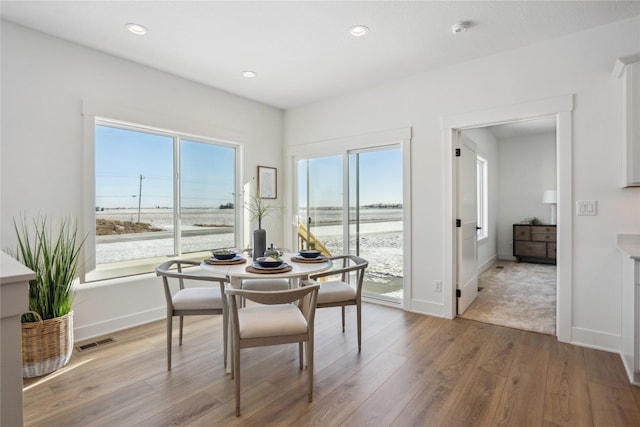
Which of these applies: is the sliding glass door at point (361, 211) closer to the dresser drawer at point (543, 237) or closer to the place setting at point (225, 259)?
the place setting at point (225, 259)

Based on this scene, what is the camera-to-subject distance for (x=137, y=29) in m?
2.62

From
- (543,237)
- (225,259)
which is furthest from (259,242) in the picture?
(543,237)

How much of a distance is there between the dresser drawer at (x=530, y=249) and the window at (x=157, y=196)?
5.53 metres

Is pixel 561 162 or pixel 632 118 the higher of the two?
pixel 632 118

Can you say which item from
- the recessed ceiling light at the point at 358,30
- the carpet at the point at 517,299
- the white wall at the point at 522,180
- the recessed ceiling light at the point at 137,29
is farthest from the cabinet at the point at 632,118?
the white wall at the point at 522,180

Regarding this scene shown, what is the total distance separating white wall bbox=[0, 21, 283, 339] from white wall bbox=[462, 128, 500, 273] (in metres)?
4.72

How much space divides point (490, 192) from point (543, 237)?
127cm

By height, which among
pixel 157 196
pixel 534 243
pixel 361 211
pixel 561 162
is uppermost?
pixel 561 162

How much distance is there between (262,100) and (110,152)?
2014 millimetres

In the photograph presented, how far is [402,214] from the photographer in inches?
147

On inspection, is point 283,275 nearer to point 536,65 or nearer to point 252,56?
point 252,56

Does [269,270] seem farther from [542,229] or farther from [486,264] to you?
[542,229]

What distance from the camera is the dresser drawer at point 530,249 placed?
613 cm

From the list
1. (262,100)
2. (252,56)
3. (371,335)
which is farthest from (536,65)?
(262,100)
